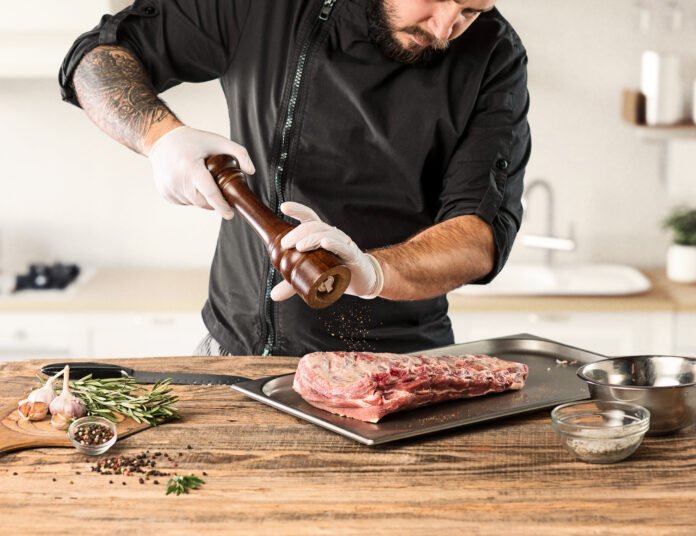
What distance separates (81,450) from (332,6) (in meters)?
1.08

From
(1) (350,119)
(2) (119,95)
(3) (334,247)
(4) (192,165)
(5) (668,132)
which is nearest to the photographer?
(3) (334,247)

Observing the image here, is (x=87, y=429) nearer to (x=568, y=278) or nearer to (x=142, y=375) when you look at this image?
(x=142, y=375)

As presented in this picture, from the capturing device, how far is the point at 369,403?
1565 millimetres

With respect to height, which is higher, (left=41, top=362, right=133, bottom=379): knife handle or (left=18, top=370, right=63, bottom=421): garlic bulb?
(left=18, top=370, right=63, bottom=421): garlic bulb

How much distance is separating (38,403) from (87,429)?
159mm

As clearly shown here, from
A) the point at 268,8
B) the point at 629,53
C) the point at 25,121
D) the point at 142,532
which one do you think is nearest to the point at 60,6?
the point at 25,121

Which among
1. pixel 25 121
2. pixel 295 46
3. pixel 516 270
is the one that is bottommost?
pixel 516 270

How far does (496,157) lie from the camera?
205 cm

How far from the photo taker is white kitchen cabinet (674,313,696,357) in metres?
3.25

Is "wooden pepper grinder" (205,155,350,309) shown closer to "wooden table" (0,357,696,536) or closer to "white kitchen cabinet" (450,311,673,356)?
"wooden table" (0,357,696,536)

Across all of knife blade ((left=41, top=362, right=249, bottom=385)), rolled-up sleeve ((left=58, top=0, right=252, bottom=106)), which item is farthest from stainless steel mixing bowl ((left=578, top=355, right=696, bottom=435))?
rolled-up sleeve ((left=58, top=0, right=252, bottom=106))

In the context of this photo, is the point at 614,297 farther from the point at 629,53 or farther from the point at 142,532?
the point at 142,532

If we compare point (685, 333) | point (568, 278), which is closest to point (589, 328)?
point (685, 333)

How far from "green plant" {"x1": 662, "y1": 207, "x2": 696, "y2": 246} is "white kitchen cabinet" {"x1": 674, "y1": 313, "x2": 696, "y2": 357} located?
38 cm
